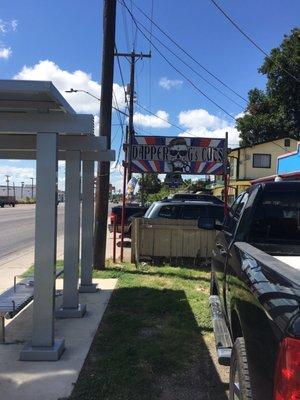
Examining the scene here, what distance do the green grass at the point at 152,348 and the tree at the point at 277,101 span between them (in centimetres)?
4359

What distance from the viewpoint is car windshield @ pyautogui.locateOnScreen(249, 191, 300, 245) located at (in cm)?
480

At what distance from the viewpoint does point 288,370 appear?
89.9 inches

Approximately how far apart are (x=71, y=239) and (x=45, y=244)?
2.04 meters

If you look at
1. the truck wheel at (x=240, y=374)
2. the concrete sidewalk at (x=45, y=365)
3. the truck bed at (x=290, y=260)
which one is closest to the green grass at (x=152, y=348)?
the concrete sidewalk at (x=45, y=365)

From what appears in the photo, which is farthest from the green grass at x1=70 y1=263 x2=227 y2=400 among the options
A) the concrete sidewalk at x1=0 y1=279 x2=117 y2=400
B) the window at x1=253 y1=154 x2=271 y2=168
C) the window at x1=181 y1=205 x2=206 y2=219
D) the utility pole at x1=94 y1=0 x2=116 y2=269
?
the window at x1=253 y1=154 x2=271 y2=168

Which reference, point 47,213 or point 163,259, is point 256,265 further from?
point 163,259

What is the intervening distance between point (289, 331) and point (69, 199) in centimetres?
544

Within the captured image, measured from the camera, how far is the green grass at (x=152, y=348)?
4.83 m

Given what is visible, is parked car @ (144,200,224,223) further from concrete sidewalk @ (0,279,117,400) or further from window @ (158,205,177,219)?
concrete sidewalk @ (0,279,117,400)

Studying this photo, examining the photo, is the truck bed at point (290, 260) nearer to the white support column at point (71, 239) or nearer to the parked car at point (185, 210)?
the white support column at point (71, 239)

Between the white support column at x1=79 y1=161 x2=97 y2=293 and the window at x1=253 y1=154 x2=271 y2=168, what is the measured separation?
4189cm

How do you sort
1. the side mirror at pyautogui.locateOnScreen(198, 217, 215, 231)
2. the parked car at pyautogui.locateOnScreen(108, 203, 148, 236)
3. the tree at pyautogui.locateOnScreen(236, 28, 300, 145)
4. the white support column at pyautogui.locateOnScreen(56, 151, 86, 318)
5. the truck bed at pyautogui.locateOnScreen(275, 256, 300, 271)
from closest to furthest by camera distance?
the truck bed at pyautogui.locateOnScreen(275, 256, 300, 271) < the side mirror at pyautogui.locateOnScreen(198, 217, 215, 231) < the white support column at pyautogui.locateOnScreen(56, 151, 86, 318) < the parked car at pyautogui.locateOnScreen(108, 203, 148, 236) < the tree at pyautogui.locateOnScreen(236, 28, 300, 145)

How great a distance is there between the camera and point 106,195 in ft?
40.2

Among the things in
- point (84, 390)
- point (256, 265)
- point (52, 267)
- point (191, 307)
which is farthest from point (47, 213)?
point (191, 307)
